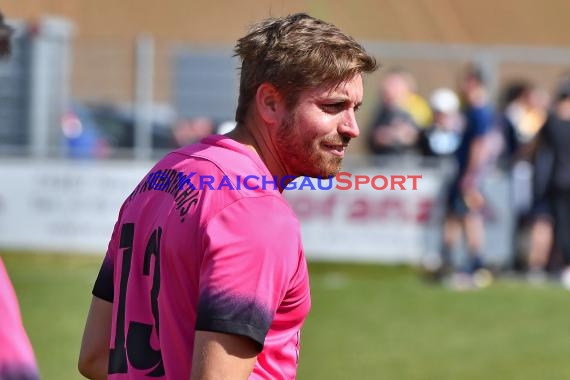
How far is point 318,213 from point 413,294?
2.29 metres

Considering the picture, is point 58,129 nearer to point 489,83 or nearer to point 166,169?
point 489,83

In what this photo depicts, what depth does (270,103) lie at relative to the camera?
9.98 ft

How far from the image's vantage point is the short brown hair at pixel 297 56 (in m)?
2.97

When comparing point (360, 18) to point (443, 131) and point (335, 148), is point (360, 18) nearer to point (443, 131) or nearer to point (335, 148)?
point (443, 131)

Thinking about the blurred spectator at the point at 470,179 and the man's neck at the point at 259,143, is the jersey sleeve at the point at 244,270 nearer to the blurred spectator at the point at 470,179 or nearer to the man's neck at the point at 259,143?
the man's neck at the point at 259,143

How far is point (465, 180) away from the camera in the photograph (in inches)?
542

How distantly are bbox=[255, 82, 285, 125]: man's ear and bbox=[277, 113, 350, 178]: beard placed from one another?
3cm

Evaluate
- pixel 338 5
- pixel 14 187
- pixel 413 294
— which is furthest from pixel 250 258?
pixel 338 5

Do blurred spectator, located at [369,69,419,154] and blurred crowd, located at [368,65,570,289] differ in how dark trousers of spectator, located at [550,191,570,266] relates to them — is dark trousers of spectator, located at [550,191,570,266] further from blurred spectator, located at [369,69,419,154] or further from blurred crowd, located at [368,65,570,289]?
blurred spectator, located at [369,69,419,154]

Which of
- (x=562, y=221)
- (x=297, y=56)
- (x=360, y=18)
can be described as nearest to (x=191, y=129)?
(x=562, y=221)

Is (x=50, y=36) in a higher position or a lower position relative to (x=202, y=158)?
lower

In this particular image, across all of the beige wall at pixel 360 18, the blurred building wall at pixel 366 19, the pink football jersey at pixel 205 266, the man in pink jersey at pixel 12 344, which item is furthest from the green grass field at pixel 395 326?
the blurred building wall at pixel 366 19

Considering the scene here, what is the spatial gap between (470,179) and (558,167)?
120 cm

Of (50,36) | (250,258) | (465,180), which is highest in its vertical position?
(250,258)
